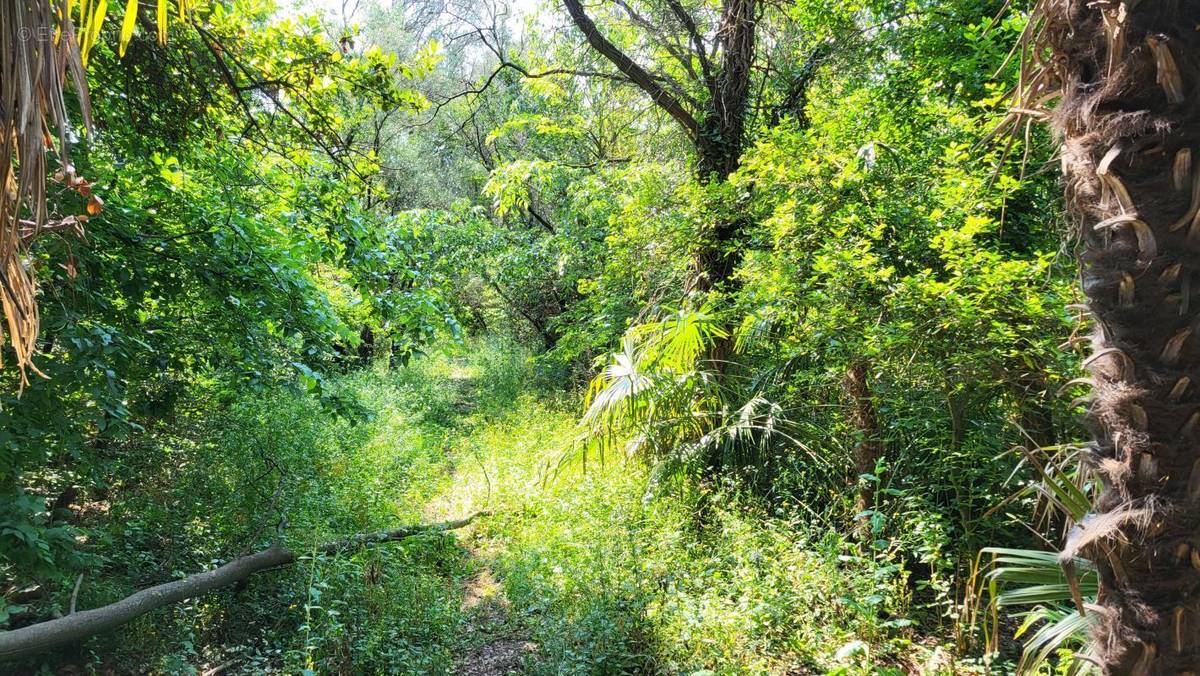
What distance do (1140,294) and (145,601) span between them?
5.30 meters

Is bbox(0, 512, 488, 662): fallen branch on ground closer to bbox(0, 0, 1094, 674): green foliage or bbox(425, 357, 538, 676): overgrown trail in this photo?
bbox(0, 0, 1094, 674): green foliage

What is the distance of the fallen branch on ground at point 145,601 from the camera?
10.5ft

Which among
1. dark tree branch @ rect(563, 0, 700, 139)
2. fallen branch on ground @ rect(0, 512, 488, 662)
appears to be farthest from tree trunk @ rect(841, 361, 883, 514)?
fallen branch on ground @ rect(0, 512, 488, 662)

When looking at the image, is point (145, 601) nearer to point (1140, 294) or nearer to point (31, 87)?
point (31, 87)

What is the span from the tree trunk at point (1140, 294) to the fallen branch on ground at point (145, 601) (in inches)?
193

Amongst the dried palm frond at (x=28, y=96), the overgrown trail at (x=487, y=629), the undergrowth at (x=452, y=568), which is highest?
the dried palm frond at (x=28, y=96)

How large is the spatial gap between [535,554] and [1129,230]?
4551mm

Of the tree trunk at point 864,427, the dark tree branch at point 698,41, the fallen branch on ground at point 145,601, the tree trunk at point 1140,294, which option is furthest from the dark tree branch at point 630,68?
the fallen branch on ground at point 145,601

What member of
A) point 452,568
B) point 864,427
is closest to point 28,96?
point 864,427

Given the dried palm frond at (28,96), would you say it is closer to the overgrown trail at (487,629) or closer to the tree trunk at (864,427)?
the overgrown trail at (487,629)

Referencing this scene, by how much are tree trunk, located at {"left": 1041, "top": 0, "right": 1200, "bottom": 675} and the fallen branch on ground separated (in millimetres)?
4905

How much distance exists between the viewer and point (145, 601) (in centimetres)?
380

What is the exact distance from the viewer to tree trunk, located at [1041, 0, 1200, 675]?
129 cm

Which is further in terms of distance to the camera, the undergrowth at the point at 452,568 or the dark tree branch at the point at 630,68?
the dark tree branch at the point at 630,68
